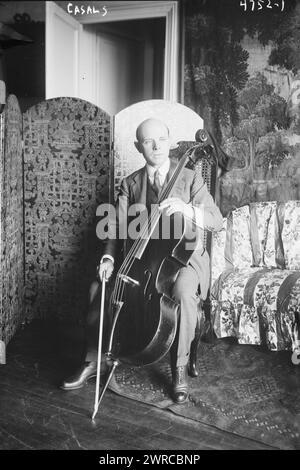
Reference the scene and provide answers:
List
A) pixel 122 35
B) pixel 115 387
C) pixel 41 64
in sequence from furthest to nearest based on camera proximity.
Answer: pixel 122 35
pixel 41 64
pixel 115 387

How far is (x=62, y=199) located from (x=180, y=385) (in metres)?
1.41

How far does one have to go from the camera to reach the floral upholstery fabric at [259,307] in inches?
119

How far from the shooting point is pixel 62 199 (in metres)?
3.33

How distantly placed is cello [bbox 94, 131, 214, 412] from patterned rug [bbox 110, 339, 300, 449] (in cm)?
25

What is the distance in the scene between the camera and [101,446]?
219cm

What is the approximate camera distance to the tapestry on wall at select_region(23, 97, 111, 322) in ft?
10.6

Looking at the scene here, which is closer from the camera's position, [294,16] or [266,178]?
[294,16]

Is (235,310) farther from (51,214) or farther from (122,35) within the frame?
(122,35)

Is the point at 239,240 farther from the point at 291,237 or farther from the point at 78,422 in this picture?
the point at 78,422

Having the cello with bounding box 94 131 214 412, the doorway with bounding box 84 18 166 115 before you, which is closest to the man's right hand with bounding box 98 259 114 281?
the cello with bounding box 94 131 214 412

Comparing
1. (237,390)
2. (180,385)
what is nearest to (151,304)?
(180,385)

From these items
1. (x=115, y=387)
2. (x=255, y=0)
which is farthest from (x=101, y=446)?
(x=255, y=0)

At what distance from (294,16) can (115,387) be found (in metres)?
2.53

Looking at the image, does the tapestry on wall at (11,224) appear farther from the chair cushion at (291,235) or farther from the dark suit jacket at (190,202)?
the chair cushion at (291,235)
